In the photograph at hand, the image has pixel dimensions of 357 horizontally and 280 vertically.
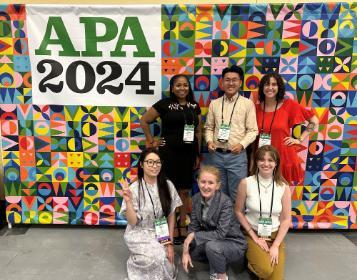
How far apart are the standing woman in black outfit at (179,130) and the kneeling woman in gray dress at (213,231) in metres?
0.36

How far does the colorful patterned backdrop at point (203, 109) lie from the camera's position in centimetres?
276

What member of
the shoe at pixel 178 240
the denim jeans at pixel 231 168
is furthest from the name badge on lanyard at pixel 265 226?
the shoe at pixel 178 240

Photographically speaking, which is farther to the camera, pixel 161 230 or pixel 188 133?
pixel 188 133

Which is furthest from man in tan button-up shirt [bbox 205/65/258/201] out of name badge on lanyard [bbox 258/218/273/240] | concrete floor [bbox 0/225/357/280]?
concrete floor [bbox 0/225/357/280]

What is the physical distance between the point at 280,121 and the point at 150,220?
1.24 meters

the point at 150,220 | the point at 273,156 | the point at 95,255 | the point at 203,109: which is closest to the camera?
the point at 273,156

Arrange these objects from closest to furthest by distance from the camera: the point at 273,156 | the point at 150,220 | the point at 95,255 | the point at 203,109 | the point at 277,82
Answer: the point at 273,156, the point at 150,220, the point at 277,82, the point at 95,255, the point at 203,109

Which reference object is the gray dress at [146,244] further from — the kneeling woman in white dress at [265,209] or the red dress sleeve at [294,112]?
the red dress sleeve at [294,112]

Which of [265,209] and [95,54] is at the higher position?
[95,54]

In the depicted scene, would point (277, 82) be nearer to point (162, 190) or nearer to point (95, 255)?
point (162, 190)

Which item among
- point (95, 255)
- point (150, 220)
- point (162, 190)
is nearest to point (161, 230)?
point (150, 220)

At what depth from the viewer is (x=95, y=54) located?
9.29 feet

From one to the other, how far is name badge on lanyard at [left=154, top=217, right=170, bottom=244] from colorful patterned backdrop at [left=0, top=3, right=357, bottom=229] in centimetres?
79

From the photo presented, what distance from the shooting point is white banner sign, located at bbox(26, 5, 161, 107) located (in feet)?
9.09
